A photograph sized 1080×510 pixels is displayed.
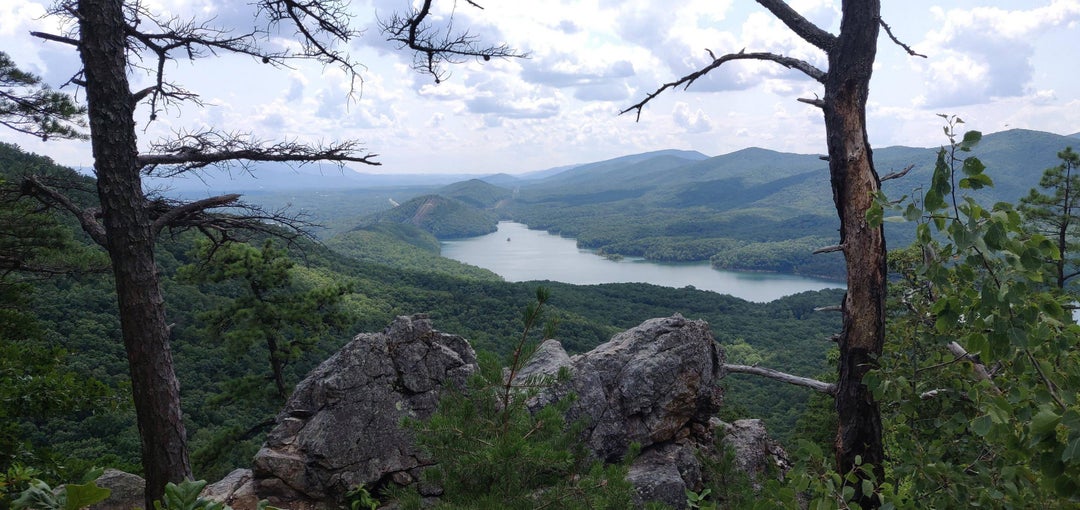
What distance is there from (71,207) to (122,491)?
10.4ft

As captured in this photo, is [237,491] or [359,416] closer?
[237,491]

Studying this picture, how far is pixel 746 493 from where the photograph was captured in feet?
10.3

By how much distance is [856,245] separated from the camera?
327 cm

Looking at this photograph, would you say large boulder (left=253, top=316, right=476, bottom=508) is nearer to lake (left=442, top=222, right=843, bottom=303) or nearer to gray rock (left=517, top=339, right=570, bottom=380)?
gray rock (left=517, top=339, right=570, bottom=380)

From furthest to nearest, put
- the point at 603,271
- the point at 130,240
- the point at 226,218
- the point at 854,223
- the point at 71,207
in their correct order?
the point at 603,271 → the point at 226,218 → the point at 71,207 → the point at 130,240 → the point at 854,223

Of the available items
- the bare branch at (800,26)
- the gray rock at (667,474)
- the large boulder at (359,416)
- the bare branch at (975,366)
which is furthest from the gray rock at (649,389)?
the bare branch at (800,26)

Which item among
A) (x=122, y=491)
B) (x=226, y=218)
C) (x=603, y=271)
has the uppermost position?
(x=226, y=218)

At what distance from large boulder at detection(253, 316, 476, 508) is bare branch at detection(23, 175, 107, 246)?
249cm

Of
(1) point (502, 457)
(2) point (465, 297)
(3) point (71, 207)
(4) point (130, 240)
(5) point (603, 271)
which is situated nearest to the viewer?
(1) point (502, 457)

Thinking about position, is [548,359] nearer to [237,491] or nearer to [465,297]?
[237,491]

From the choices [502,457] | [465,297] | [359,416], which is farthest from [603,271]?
[502,457]

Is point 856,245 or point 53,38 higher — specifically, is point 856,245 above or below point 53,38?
below

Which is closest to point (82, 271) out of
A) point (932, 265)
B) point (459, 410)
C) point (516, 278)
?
point (459, 410)

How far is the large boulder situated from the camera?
5.45 metres
